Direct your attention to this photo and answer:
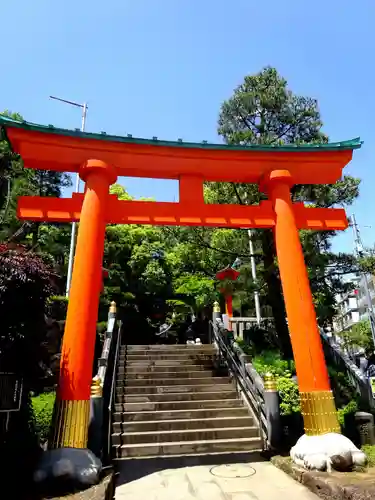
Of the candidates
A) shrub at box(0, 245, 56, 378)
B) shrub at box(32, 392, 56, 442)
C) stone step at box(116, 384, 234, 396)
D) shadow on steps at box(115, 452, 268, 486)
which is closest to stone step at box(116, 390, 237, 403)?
stone step at box(116, 384, 234, 396)

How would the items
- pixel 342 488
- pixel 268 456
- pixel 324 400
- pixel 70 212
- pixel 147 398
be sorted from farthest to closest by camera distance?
pixel 147 398
pixel 70 212
pixel 268 456
pixel 324 400
pixel 342 488

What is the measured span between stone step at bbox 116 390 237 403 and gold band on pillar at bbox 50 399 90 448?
141 inches

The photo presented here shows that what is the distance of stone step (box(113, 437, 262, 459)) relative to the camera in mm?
7082

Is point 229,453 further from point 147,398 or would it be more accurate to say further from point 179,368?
point 179,368

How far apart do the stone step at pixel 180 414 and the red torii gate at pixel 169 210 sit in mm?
2622

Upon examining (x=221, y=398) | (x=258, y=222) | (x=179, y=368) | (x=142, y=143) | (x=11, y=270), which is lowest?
(x=221, y=398)

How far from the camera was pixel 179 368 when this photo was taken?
1055 centimetres

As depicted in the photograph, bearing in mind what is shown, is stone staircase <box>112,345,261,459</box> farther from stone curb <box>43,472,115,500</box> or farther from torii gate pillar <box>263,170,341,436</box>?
stone curb <box>43,472,115,500</box>

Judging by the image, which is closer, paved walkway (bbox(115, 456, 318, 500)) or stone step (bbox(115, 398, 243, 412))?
paved walkway (bbox(115, 456, 318, 500))

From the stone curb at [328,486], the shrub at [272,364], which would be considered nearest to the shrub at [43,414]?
the stone curb at [328,486]

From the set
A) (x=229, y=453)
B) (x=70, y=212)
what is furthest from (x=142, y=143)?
(x=229, y=453)

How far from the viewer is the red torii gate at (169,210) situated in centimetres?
584

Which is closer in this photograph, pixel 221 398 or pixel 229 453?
pixel 229 453

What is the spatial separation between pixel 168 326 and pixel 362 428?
1526 centimetres
